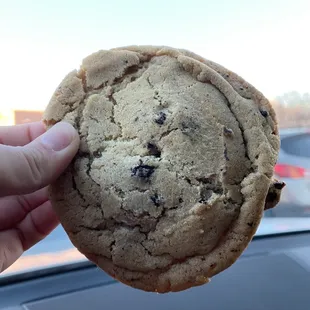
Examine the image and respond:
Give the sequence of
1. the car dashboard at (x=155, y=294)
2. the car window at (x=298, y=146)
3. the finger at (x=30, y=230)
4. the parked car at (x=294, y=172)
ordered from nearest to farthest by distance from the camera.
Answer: the finger at (x=30, y=230) < the car dashboard at (x=155, y=294) < the parked car at (x=294, y=172) < the car window at (x=298, y=146)

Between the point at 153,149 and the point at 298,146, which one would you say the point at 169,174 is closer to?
the point at 153,149

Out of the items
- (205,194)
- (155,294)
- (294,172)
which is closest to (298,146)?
(294,172)

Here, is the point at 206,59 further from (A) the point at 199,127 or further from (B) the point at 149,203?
(B) the point at 149,203

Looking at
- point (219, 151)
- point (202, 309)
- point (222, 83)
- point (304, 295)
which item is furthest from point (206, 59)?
point (304, 295)

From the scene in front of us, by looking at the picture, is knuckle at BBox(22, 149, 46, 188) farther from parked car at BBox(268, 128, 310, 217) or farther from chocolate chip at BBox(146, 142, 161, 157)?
parked car at BBox(268, 128, 310, 217)

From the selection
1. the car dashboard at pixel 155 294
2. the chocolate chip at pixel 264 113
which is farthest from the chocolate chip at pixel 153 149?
the car dashboard at pixel 155 294

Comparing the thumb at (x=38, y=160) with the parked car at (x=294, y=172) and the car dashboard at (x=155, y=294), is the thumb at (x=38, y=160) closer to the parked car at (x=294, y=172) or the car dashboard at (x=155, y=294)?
the car dashboard at (x=155, y=294)
